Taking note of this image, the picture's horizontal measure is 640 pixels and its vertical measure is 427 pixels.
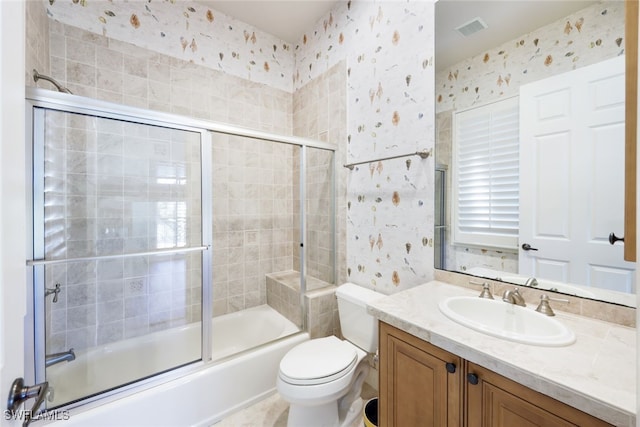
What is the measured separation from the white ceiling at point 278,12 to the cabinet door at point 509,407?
2478 mm

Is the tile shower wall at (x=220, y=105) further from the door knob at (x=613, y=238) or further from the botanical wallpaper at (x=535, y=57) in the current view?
the door knob at (x=613, y=238)

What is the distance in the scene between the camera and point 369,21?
1.80 m

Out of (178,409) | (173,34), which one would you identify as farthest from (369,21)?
(178,409)

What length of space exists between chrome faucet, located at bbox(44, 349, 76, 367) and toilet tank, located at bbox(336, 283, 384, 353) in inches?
60.4

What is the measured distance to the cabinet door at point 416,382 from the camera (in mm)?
874

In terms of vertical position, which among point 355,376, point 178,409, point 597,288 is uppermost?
point 597,288

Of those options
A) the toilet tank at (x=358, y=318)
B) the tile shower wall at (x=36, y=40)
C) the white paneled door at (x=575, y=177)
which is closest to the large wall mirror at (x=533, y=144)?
the white paneled door at (x=575, y=177)

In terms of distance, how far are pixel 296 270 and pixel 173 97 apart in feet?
5.86

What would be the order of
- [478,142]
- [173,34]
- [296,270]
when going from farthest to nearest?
[296,270] → [173,34] → [478,142]

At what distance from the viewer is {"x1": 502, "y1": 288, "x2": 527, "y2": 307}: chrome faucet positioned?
1097 mm

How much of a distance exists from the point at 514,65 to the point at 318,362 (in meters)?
1.70

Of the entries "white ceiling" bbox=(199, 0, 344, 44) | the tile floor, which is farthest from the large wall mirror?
the tile floor

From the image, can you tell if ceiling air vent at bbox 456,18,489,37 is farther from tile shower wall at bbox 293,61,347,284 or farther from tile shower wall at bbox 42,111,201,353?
tile shower wall at bbox 42,111,201,353

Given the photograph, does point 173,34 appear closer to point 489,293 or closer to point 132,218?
point 132,218
